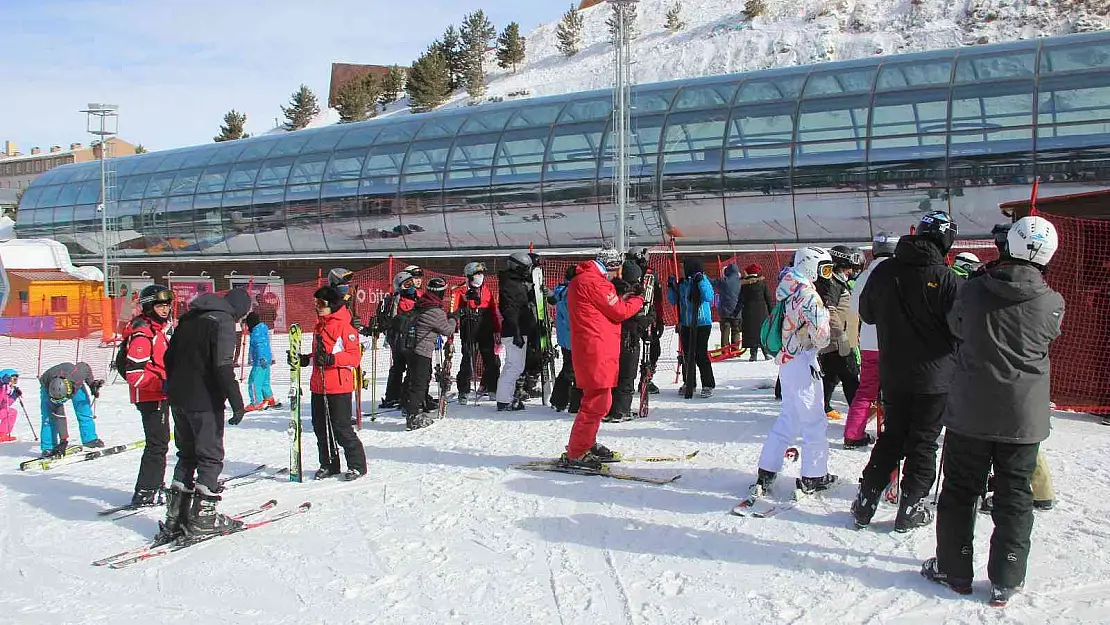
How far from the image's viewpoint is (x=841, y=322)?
7863mm

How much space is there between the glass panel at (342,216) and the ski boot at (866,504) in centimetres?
1927

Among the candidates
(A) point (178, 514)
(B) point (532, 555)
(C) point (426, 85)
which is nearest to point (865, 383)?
(B) point (532, 555)

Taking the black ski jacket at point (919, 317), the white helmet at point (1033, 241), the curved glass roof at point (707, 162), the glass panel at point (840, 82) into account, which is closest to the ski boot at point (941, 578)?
the black ski jacket at point (919, 317)

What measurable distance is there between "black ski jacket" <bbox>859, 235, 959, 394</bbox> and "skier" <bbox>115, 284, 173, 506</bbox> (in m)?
5.08

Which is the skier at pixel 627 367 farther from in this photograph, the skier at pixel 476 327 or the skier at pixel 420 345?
the skier at pixel 476 327

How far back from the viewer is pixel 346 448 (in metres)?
6.72

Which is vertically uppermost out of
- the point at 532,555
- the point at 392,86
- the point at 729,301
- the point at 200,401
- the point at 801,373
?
the point at 392,86

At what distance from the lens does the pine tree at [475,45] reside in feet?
195

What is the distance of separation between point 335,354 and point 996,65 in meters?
14.2

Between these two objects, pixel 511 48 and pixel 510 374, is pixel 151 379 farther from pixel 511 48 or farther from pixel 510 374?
pixel 511 48

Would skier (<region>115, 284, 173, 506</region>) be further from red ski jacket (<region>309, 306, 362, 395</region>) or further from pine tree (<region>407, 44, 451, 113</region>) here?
pine tree (<region>407, 44, 451, 113</region>)

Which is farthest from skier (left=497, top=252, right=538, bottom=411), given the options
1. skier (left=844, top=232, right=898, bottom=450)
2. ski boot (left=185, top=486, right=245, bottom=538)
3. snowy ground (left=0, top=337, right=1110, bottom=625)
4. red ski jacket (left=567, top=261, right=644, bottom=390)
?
ski boot (left=185, top=486, right=245, bottom=538)

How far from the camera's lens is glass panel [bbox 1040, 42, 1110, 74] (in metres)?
14.3

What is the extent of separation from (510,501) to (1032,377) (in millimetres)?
3505
